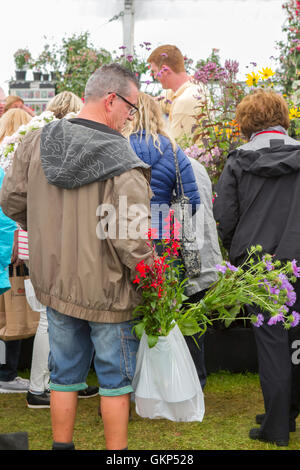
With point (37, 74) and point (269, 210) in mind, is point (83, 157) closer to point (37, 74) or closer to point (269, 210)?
point (269, 210)

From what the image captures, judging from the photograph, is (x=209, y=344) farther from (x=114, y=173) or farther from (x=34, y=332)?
(x=114, y=173)

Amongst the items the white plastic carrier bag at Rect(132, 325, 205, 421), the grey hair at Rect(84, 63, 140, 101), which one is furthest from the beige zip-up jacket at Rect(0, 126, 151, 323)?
the grey hair at Rect(84, 63, 140, 101)

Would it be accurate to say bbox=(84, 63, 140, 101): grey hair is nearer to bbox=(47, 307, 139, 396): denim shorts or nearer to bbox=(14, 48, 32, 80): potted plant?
bbox=(47, 307, 139, 396): denim shorts

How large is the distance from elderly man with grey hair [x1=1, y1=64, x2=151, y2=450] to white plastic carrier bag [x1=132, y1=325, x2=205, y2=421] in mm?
48

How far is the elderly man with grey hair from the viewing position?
7.29 feet

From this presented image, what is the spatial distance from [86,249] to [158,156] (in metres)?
1.00

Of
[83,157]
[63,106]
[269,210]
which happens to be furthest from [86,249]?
[63,106]

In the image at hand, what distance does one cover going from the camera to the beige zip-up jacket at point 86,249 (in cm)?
222

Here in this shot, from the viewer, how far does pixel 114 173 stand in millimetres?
2213

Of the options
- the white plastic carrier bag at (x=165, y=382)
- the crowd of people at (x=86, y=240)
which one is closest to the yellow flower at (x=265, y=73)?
the crowd of people at (x=86, y=240)

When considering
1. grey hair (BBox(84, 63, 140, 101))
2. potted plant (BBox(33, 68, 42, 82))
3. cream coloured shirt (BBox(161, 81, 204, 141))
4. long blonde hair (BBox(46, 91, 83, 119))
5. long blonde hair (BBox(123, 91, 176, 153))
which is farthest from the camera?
potted plant (BBox(33, 68, 42, 82))

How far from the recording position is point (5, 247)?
3057mm

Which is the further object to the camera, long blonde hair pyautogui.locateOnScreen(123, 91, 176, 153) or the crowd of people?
long blonde hair pyautogui.locateOnScreen(123, 91, 176, 153)

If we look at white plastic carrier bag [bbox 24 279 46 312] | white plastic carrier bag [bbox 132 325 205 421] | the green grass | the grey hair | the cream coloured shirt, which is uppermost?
the cream coloured shirt
